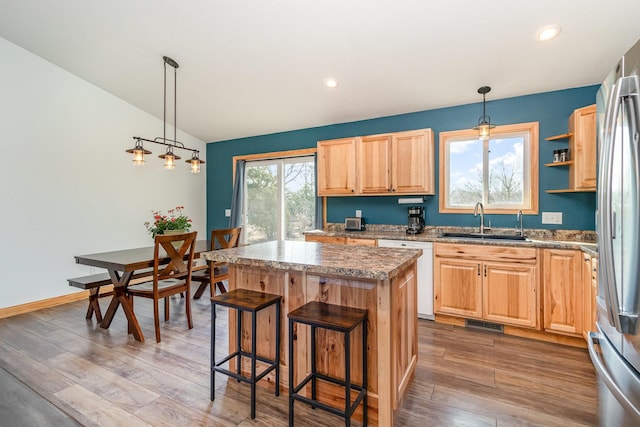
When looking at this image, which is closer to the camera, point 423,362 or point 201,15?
point 423,362

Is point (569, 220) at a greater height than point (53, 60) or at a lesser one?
lesser

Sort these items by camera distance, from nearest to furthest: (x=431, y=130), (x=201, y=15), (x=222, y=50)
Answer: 1. (x=201, y=15)
2. (x=222, y=50)
3. (x=431, y=130)

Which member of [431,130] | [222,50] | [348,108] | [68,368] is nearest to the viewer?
[68,368]

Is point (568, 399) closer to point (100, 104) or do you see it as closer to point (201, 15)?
point (201, 15)

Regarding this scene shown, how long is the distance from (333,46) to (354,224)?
2.19m

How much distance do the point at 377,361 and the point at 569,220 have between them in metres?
2.76

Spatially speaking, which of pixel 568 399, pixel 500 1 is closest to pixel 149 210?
pixel 500 1

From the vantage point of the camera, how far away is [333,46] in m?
2.84

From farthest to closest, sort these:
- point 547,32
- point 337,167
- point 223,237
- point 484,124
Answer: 1. point 337,167
2. point 223,237
3. point 484,124
4. point 547,32

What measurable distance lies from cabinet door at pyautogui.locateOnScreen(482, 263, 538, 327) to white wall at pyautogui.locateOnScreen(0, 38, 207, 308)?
187 inches

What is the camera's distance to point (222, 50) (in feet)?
10.2

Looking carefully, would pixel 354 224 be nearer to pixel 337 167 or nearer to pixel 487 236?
pixel 337 167

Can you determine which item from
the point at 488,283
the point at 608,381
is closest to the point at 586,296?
the point at 488,283

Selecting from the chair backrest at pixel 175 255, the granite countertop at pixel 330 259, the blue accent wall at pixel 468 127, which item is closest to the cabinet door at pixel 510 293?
the blue accent wall at pixel 468 127
